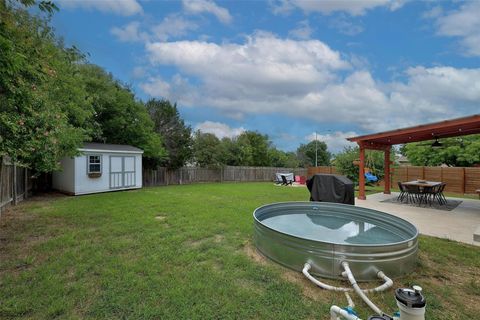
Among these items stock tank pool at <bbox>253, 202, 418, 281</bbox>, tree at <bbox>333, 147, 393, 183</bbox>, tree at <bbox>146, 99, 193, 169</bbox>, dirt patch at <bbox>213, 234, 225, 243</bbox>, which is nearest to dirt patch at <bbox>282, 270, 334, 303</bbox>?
stock tank pool at <bbox>253, 202, 418, 281</bbox>

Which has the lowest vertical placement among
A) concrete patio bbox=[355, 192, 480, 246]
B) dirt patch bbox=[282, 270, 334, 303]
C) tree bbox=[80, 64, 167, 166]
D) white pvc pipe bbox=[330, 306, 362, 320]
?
concrete patio bbox=[355, 192, 480, 246]

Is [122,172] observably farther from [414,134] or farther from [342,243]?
[414,134]

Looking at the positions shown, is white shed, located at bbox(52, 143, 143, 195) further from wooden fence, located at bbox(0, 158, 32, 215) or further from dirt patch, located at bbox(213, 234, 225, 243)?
dirt patch, located at bbox(213, 234, 225, 243)

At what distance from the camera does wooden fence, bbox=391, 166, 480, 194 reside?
13195 millimetres

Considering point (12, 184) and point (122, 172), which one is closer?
point (12, 184)

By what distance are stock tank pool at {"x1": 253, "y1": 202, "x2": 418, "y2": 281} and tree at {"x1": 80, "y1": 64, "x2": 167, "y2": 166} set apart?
12088 millimetres

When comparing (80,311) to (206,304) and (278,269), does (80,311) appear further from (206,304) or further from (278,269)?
(278,269)

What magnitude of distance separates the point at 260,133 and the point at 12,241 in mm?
25911

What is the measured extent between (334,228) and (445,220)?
11.1 ft

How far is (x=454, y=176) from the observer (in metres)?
13.8

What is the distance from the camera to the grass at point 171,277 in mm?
2486

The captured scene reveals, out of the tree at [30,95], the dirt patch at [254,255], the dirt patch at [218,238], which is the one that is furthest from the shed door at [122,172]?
the dirt patch at [254,255]

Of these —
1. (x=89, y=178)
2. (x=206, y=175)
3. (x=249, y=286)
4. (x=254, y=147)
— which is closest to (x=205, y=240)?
(x=249, y=286)

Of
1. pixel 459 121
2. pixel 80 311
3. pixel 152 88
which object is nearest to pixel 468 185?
pixel 459 121
